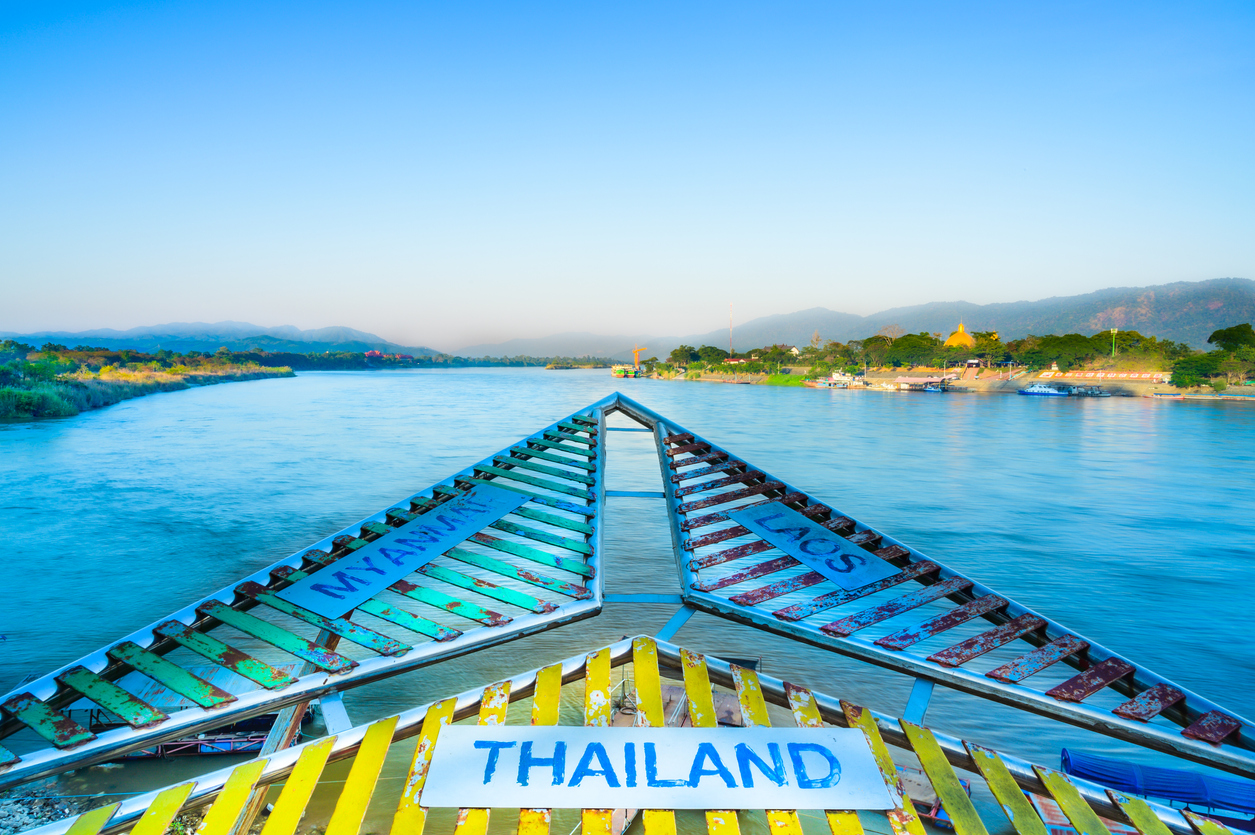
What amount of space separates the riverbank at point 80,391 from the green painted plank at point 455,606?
29452 millimetres

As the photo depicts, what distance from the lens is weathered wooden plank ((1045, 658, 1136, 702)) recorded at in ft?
8.75

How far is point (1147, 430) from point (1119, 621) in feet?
88.8

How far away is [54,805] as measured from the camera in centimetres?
307

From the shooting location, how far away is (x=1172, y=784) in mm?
2992

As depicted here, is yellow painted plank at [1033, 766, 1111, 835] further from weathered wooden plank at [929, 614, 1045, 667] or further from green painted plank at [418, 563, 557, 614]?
green painted plank at [418, 563, 557, 614]

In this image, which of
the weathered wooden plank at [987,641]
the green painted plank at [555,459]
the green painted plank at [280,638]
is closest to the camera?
the green painted plank at [280,638]

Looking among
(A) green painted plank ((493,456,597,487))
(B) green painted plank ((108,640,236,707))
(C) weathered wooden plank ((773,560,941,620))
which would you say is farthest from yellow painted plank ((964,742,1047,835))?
(A) green painted plank ((493,456,597,487))

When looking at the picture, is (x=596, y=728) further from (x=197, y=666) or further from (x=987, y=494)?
(x=987, y=494)

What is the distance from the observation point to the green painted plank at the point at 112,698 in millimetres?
2252

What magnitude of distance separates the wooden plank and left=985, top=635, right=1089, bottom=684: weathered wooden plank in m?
0.30

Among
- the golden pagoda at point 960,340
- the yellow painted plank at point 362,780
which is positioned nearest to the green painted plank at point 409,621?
the yellow painted plank at point 362,780

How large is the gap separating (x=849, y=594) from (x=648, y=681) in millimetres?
1771

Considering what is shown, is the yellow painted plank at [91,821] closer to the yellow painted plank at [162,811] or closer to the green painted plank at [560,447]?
the yellow painted plank at [162,811]

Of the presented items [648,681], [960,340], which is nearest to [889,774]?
[648,681]
